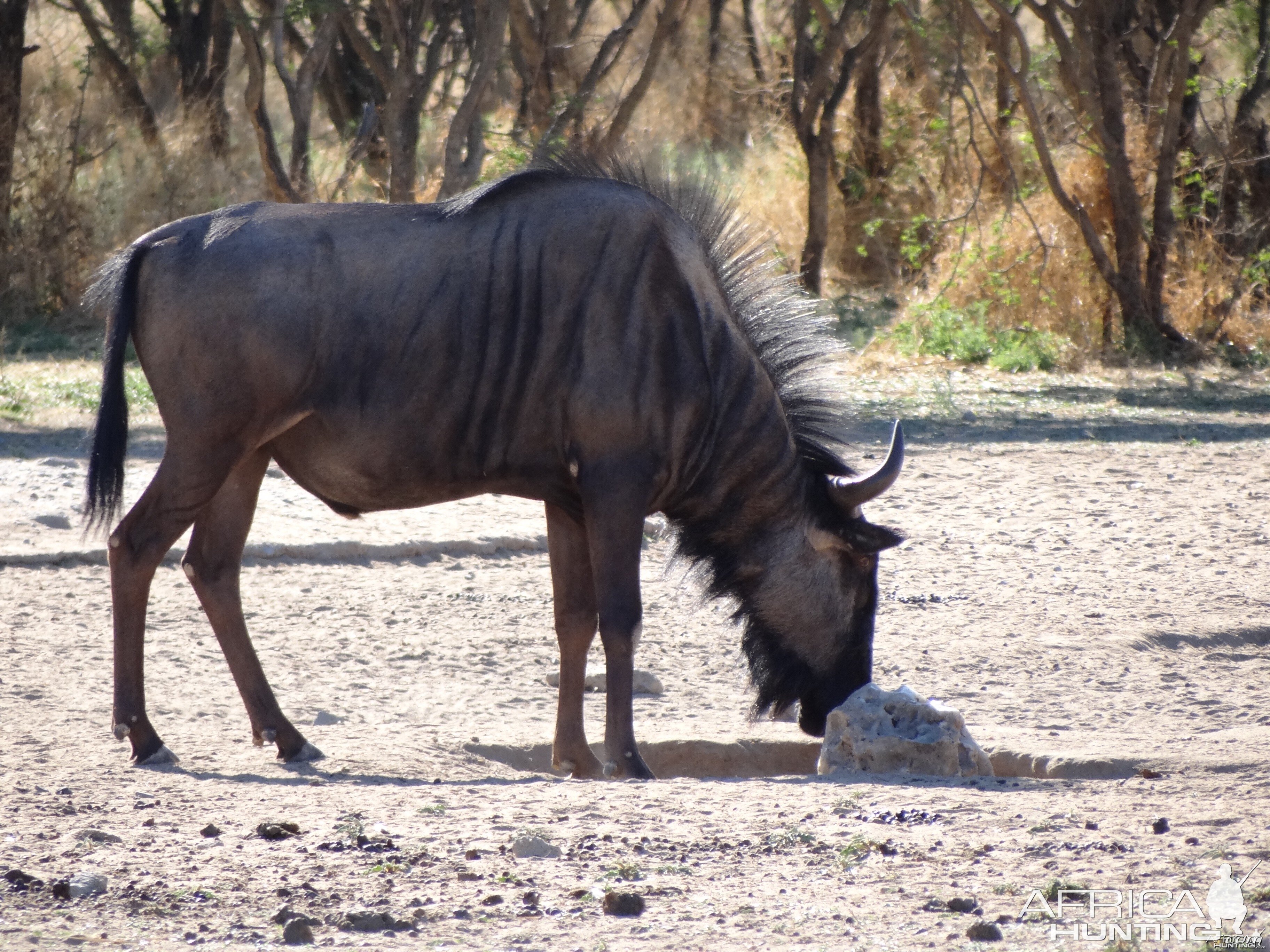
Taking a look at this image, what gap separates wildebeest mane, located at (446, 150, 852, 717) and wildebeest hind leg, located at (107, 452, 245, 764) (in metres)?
1.28

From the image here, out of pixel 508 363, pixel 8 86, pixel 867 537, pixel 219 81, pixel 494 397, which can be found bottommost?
pixel 867 537

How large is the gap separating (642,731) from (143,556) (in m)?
1.77

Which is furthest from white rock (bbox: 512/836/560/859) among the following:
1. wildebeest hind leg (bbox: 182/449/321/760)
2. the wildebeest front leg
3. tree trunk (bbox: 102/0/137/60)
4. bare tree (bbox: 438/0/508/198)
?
tree trunk (bbox: 102/0/137/60)

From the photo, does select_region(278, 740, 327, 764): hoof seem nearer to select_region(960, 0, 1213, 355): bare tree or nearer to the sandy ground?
the sandy ground

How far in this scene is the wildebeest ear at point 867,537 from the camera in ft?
16.7

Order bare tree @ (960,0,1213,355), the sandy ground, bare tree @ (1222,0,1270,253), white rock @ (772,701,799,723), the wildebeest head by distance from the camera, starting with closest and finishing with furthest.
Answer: the sandy ground < the wildebeest head < white rock @ (772,701,799,723) < bare tree @ (960,0,1213,355) < bare tree @ (1222,0,1270,253)

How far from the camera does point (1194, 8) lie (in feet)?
40.3

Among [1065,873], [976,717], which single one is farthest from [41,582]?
[1065,873]

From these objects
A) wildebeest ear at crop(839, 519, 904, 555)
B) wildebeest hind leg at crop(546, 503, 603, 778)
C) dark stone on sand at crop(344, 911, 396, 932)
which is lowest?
dark stone on sand at crop(344, 911, 396, 932)

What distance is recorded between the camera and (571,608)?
529 cm

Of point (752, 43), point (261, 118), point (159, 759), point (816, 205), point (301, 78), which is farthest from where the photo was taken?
point (752, 43)

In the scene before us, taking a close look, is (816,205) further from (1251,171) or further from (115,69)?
(115,69)

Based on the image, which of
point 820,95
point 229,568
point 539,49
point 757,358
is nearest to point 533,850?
point 229,568

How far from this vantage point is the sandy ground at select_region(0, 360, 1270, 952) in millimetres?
3404
